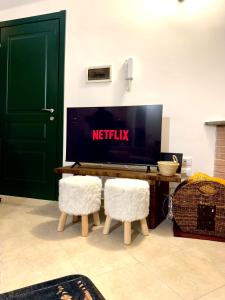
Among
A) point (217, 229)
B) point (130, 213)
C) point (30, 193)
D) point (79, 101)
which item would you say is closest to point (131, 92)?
point (79, 101)

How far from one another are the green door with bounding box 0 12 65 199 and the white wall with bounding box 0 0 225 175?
26cm

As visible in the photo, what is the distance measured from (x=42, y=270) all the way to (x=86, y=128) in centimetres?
140

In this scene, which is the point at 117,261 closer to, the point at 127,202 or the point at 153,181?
the point at 127,202

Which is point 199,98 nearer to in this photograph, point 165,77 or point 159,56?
point 165,77

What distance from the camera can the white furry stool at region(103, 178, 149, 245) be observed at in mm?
1732

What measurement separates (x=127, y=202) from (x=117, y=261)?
0.41 meters

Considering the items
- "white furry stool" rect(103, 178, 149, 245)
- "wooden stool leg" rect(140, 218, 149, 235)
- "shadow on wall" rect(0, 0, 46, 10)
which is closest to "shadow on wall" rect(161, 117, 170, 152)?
"white furry stool" rect(103, 178, 149, 245)

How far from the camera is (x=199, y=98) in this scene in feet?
7.68

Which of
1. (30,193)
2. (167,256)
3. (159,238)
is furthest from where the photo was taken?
(30,193)

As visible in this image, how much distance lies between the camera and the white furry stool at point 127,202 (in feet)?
5.68

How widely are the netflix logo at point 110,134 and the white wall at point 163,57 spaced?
44 cm

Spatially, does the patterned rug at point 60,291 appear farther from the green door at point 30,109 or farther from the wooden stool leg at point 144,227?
the green door at point 30,109

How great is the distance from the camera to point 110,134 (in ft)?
7.70

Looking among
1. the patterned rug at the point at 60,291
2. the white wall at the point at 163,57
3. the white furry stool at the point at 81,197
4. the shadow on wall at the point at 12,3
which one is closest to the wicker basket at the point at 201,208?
the white wall at the point at 163,57
